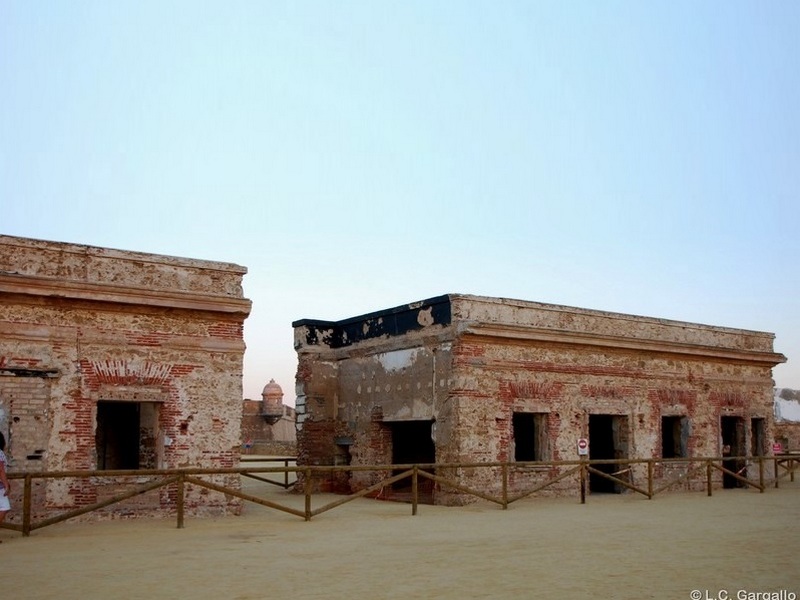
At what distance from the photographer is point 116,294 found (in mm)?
14414

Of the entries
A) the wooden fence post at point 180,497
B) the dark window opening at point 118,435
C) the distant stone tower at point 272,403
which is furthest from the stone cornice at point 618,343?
the distant stone tower at point 272,403

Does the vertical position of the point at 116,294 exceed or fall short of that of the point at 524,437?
it exceeds it

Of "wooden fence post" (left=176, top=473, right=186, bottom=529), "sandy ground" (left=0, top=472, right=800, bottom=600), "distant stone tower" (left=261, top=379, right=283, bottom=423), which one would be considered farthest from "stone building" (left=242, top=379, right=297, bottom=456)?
"wooden fence post" (left=176, top=473, right=186, bottom=529)

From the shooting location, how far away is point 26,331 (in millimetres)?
13820

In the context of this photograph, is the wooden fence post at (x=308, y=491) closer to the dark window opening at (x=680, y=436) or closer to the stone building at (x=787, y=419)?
the dark window opening at (x=680, y=436)

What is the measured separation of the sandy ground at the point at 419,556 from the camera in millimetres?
8008

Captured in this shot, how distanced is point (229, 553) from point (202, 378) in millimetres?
5256

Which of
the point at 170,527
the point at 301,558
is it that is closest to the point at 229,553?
the point at 301,558

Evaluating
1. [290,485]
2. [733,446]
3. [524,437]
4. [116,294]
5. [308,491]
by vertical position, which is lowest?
[290,485]

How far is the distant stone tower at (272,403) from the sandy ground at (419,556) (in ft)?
113

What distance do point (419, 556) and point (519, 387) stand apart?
9.08m

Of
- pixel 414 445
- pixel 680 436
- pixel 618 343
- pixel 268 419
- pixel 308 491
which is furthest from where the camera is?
pixel 268 419

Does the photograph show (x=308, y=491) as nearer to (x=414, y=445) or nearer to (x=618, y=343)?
(x=414, y=445)

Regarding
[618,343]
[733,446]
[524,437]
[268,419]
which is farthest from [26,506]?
[268,419]
